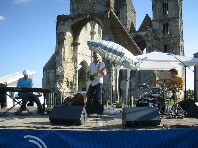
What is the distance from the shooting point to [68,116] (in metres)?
5.82

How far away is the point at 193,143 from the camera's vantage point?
4445 mm

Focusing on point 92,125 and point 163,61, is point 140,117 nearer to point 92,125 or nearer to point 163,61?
point 92,125

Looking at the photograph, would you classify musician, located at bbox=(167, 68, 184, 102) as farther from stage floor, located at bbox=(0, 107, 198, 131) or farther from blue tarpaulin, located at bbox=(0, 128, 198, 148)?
blue tarpaulin, located at bbox=(0, 128, 198, 148)

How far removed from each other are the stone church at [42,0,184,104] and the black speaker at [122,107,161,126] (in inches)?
185

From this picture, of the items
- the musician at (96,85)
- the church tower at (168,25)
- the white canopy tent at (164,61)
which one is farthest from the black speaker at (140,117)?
the church tower at (168,25)

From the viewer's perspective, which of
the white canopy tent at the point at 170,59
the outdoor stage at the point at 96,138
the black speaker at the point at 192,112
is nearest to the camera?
the outdoor stage at the point at 96,138

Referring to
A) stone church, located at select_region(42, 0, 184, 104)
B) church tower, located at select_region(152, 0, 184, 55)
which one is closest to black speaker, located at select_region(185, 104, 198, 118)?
stone church, located at select_region(42, 0, 184, 104)

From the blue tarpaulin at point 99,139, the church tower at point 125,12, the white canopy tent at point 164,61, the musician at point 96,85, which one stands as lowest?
the blue tarpaulin at point 99,139

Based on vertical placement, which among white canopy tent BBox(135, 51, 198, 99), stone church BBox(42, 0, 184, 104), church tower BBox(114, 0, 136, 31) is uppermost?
church tower BBox(114, 0, 136, 31)

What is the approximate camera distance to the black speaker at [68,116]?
5.76 meters

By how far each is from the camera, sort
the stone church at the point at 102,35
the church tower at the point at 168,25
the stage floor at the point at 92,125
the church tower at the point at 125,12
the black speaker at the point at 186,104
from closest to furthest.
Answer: the stage floor at the point at 92,125
the black speaker at the point at 186,104
the stone church at the point at 102,35
the church tower at the point at 168,25
the church tower at the point at 125,12

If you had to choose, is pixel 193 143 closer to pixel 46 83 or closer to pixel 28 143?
pixel 28 143

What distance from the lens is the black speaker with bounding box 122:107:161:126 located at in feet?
18.0

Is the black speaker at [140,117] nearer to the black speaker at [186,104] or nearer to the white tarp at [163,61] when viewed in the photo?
the black speaker at [186,104]
